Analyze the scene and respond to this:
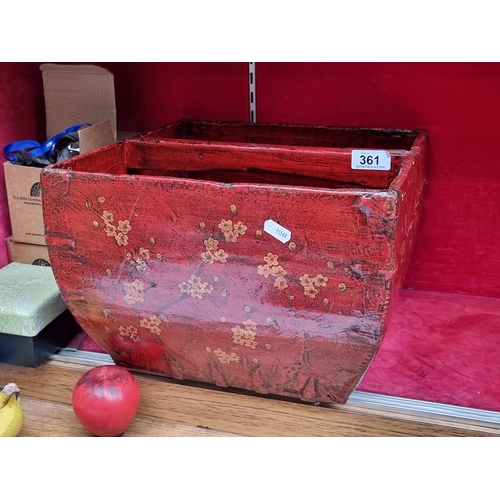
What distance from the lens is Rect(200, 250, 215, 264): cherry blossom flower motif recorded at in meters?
0.94

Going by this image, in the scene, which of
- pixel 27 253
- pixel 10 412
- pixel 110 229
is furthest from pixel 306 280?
pixel 27 253

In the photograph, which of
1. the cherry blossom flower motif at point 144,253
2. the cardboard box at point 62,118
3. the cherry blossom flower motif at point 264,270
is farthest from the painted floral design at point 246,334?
the cardboard box at point 62,118

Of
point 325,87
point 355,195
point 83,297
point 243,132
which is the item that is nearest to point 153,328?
point 83,297

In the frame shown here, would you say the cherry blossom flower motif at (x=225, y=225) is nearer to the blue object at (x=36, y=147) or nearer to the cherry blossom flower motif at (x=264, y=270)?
the cherry blossom flower motif at (x=264, y=270)

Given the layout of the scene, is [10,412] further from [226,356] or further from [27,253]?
[27,253]

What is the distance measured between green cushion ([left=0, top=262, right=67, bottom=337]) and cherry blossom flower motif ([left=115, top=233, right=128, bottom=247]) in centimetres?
29

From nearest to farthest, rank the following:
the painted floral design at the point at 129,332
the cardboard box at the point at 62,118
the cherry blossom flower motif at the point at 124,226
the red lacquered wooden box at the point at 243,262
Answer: the red lacquered wooden box at the point at 243,262
the cherry blossom flower motif at the point at 124,226
the painted floral design at the point at 129,332
the cardboard box at the point at 62,118

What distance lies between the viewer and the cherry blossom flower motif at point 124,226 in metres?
0.97

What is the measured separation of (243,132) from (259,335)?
616 millimetres

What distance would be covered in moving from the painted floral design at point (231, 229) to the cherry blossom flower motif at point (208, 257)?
0.04 m

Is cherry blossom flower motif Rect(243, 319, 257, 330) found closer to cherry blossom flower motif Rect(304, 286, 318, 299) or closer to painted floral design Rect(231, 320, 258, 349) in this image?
painted floral design Rect(231, 320, 258, 349)

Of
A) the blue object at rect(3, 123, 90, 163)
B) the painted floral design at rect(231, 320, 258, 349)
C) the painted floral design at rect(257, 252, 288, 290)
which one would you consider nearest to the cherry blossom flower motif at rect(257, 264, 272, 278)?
the painted floral design at rect(257, 252, 288, 290)

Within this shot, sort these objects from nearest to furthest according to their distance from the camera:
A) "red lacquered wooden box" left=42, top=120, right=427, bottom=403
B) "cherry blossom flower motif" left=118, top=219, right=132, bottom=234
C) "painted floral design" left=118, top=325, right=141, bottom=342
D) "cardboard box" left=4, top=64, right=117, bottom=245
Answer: "red lacquered wooden box" left=42, top=120, right=427, bottom=403 < "cherry blossom flower motif" left=118, top=219, right=132, bottom=234 < "painted floral design" left=118, top=325, right=141, bottom=342 < "cardboard box" left=4, top=64, right=117, bottom=245
